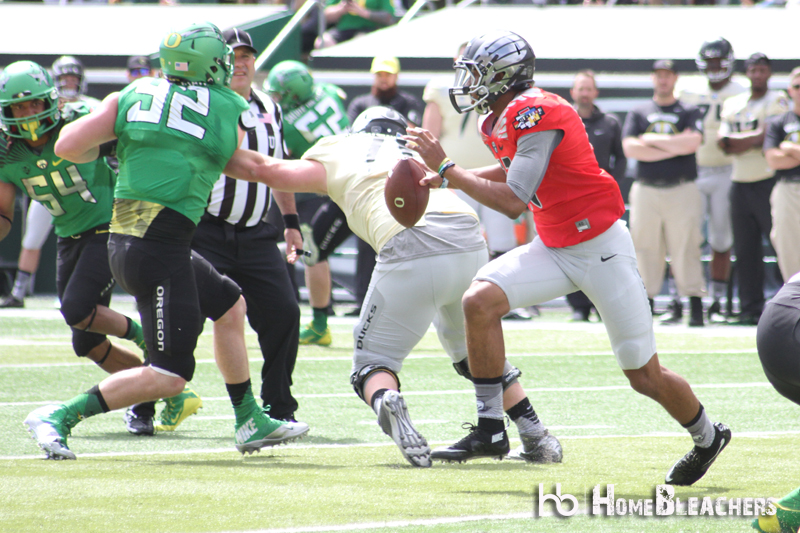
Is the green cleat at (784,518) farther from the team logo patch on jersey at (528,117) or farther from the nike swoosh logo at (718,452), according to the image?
the team logo patch on jersey at (528,117)

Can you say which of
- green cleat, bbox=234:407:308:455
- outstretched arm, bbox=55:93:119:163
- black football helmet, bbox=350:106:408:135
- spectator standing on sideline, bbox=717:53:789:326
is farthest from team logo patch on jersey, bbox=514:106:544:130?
spectator standing on sideline, bbox=717:53:789:326

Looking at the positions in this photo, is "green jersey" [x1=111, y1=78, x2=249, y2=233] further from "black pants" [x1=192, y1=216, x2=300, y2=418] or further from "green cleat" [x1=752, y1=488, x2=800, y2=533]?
"green cleat" [x1=752, y1=488, x2=800, y2=533]

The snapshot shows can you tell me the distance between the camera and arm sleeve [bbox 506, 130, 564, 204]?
4410mm

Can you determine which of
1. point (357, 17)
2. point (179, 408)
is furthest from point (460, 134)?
point (179, 408)

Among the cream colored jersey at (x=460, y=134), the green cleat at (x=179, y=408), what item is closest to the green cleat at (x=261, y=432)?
the green cleat at (x=179, y=408)

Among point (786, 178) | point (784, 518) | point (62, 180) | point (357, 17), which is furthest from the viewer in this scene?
point (357, 17)

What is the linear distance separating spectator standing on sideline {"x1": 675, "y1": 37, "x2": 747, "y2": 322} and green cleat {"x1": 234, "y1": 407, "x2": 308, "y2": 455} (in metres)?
6.49

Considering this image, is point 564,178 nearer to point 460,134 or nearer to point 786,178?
point 786,178

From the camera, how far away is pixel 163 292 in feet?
15.6

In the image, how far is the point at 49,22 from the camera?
533 inches

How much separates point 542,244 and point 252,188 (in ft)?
6.15

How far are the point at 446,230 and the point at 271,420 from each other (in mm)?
1205

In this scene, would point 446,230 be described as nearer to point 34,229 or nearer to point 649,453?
point 649,453

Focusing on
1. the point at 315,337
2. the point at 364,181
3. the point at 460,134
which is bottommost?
the point at 315,337
